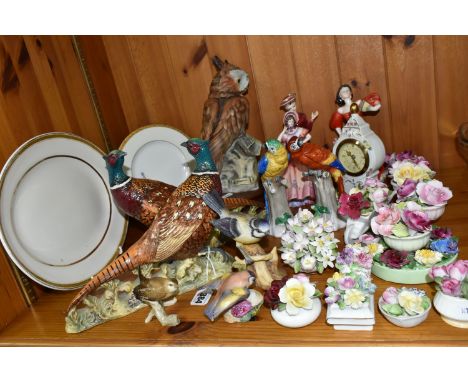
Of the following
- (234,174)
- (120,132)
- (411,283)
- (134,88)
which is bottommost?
(411,283)

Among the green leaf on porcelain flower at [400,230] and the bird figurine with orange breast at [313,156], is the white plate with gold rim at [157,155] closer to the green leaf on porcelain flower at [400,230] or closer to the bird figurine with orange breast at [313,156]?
the bird figurine with orange breast at [313,156]

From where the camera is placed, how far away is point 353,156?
1.18 metres

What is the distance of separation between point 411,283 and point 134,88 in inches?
36.7

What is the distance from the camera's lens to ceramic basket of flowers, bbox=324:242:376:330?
0.82m

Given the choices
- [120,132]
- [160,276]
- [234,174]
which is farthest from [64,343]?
[120,132]

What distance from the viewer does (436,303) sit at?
0.81 metres

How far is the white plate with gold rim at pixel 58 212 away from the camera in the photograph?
981 mm

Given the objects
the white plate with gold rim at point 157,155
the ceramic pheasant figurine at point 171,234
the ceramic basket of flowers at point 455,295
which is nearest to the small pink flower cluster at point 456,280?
the ceramic basket of flowers at point 455,295

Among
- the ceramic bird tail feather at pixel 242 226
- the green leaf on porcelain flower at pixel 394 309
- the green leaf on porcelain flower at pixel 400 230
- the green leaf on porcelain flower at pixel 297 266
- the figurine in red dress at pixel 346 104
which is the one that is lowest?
the green leaf on porcelain flower at pixel 394 309

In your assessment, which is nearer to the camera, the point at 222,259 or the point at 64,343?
the point at 64,343

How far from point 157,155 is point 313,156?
1.44 ft

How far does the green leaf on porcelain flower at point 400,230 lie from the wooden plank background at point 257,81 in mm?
452

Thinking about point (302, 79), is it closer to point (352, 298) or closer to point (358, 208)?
point (358, 208)

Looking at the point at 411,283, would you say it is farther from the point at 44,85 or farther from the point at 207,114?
the point at 44,85
